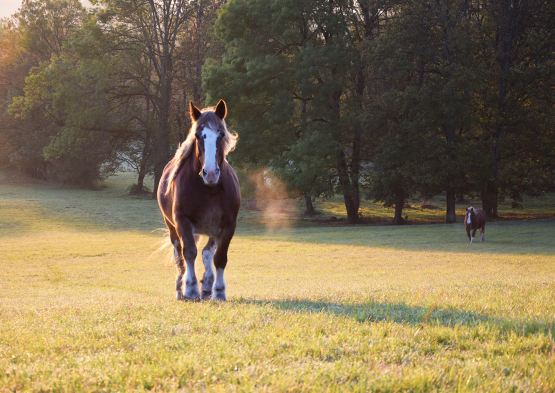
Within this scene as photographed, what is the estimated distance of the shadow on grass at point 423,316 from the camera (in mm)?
4250

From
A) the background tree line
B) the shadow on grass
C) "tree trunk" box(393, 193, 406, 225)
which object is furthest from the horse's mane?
"tree trunk" box(393, 193, 406, 225)

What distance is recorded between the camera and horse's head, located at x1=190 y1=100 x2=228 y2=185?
19.1 feet

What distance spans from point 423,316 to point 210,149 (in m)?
3.28

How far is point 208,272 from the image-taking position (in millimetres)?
7266

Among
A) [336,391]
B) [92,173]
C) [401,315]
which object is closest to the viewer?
[336,391]

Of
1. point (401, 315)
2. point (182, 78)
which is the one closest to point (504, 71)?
point (182, 78)

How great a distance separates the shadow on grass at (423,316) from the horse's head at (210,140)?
1.91m

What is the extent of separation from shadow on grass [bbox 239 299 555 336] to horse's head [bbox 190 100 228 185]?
1907 mm

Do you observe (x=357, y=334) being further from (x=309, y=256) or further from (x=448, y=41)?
(x=448, y=41)

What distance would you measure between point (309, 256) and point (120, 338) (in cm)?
1519

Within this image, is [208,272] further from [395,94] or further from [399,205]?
[399,205]

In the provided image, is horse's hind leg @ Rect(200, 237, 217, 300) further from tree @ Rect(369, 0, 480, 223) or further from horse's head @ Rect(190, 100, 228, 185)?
tree @ Rect(369, 0, 480, 223)

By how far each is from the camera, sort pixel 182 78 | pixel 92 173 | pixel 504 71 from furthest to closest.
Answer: pixel 92 173, pixel 182 78, pixel 504 71

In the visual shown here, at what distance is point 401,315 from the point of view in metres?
5.04
